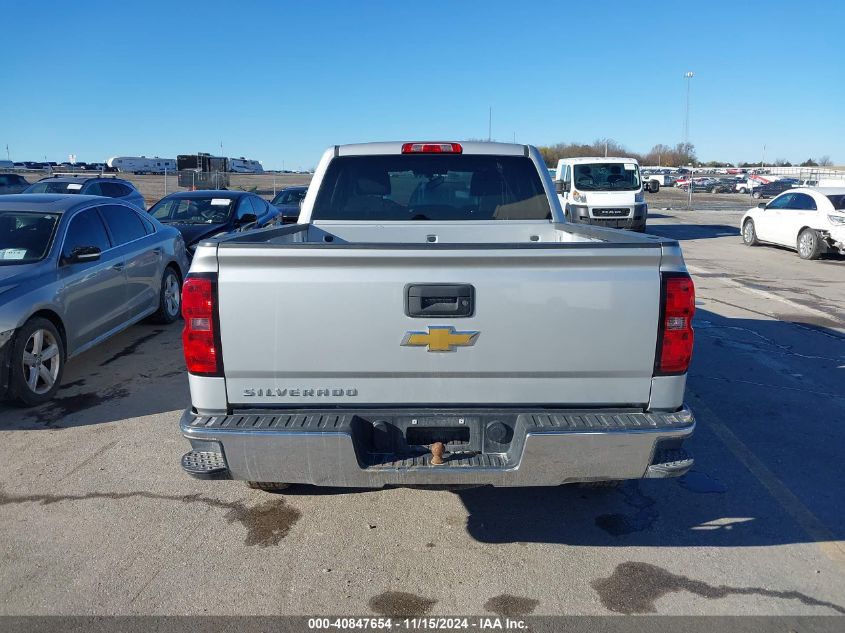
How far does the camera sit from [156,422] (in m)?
5.38

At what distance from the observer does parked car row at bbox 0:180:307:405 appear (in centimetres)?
546

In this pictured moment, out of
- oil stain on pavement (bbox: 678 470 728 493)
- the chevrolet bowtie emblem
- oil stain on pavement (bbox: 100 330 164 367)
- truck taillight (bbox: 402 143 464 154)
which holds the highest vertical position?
truck taillight (bbox: 402 143 464 154)

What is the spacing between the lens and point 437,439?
3.18 m

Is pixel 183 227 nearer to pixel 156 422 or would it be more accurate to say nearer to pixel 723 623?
pixel 156 422

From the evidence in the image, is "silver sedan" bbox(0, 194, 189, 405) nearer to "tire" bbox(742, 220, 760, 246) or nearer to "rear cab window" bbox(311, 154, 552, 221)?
"rear cab window" bbox(311, 154, 552, 221)

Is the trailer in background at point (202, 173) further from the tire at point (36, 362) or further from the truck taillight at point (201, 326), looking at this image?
the truck taillight at point (201, 326)

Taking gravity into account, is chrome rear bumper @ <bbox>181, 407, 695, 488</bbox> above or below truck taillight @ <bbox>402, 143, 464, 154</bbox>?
below

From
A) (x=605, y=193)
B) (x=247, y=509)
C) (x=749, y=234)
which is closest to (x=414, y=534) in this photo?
(x=247, y=509)

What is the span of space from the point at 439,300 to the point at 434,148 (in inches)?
86.0

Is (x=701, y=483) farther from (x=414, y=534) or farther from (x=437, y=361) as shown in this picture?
(x=437, y=361)

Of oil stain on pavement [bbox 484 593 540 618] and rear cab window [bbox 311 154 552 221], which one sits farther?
rear cab window [bbox 311 154 552 221]

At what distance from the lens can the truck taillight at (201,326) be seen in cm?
297

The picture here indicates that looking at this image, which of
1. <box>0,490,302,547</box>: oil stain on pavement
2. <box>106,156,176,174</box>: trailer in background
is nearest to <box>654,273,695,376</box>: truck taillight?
<box>0,490,302,547</box>: oil stain on pavement

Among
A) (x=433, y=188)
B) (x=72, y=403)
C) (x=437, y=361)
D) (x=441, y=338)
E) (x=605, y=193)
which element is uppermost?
(x=605, y=193)
